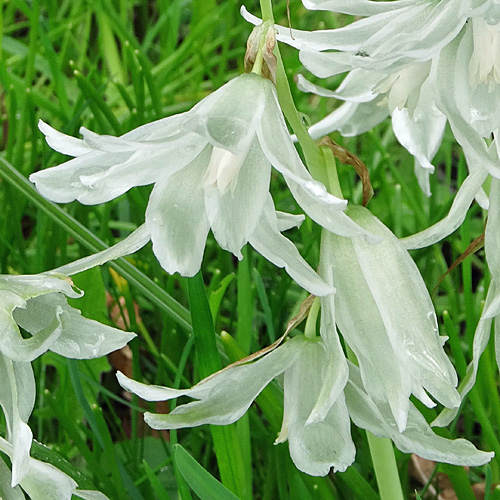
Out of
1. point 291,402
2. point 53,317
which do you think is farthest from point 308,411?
point 53,317

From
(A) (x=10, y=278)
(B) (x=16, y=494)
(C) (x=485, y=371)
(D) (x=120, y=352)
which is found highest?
(A) (x=10, y=278)

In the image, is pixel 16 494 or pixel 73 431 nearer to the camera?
pixel 16 494

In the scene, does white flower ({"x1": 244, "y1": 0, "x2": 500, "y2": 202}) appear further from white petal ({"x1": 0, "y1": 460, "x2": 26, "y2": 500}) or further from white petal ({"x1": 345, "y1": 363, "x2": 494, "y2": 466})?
white petal ({"x1": 0, "y1": 460, "x2": 26, "y2": 500})

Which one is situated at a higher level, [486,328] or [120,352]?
[486,328]

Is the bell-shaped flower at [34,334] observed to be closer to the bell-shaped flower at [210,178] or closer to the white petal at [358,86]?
the bell-shaped flower at [210,178]

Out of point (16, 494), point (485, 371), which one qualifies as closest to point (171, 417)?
point (16, 494)

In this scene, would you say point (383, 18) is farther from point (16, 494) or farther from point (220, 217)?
point (16, 494)

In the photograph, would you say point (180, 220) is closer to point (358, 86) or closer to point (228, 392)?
point (228, 392)

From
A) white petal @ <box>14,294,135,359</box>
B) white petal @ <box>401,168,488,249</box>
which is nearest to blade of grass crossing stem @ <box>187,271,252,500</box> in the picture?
white petal @ <box>14,294,135,359</box>
